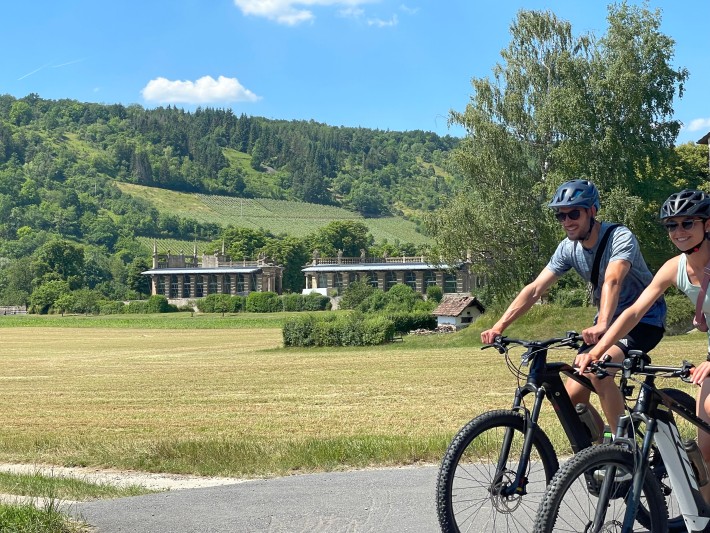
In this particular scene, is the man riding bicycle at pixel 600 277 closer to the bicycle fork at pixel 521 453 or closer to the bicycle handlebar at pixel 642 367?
the bicycle fork at pixel 521 453

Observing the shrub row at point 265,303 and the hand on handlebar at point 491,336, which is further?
the shrub row at point 265,303

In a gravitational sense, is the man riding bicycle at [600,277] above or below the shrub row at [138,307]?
above

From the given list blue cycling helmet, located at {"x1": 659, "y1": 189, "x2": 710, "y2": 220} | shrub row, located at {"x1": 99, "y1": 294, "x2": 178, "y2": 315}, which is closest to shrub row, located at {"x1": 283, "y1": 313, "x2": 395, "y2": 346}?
blue cycling helmet, located at {"x1": 659, "y1": 189, "x2": 710, "y2": 220}

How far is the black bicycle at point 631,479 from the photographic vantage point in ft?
16.5

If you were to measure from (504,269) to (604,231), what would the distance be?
4097 centimetres

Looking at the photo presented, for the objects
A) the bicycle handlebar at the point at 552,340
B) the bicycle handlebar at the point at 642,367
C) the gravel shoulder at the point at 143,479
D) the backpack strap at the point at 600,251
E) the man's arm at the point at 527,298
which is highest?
the backpack strap at the point at 600,251

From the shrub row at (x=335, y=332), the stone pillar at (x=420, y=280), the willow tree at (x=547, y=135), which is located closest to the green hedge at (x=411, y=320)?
the shrub row at (x=335, y=332)

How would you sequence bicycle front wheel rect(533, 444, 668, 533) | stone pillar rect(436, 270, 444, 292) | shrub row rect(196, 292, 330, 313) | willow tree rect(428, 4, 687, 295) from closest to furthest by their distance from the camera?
bicycle front wheel rect(533, 444, 668, 533)
willow tree rect(428, 4, 687, 295)
shrub row rect(196, 292, 330, 313)
stone pillar rect(436, 270, 444, 292)

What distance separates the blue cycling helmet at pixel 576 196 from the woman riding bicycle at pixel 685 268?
58cm

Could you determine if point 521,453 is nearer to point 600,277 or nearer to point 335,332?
point 600,277

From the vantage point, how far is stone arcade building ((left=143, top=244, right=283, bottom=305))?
465ft

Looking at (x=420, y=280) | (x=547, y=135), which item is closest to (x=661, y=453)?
(x=547, y=135)

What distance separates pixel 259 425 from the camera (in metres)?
19.2

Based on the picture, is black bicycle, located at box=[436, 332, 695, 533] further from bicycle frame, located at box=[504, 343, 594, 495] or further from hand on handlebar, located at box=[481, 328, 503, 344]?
hand on handlebar, located at box=[481, 328, 503, 344]
